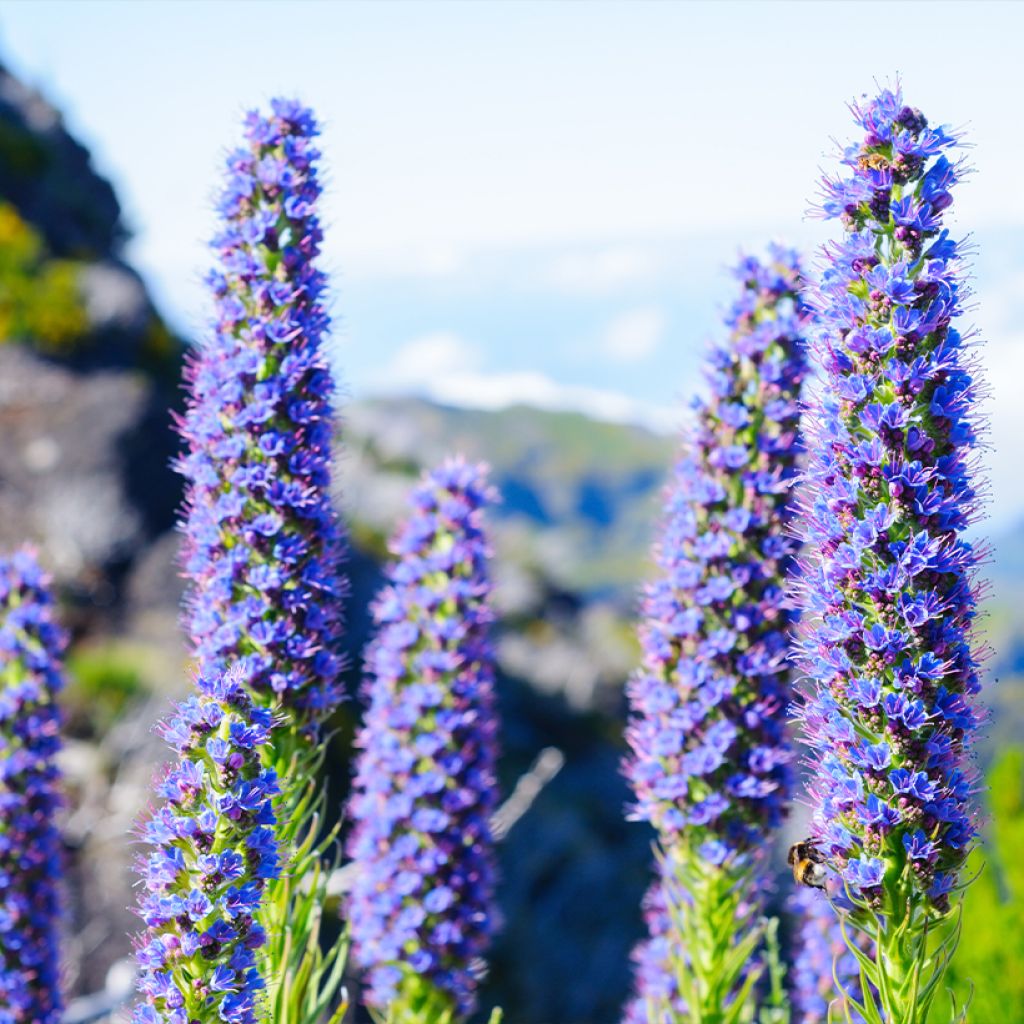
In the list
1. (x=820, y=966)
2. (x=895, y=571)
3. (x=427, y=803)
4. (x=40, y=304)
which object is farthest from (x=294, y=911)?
(x=40, y=304)

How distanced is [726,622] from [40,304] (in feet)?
55.1

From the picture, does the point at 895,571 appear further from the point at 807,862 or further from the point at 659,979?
the point at 659,979

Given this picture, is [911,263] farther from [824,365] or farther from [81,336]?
[81,336]

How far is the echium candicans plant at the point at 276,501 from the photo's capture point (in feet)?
16.6

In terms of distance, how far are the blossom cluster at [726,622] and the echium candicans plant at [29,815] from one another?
115 inches

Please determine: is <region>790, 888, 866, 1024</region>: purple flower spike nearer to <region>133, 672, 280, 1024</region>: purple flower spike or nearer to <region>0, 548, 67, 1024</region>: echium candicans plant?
<region>133, 672, 280, 1024</region>: purple flower spike

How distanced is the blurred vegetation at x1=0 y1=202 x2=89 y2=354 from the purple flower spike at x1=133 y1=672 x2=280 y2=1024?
17.1 m

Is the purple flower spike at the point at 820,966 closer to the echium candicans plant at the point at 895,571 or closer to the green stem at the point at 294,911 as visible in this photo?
the echium candicans plant at the point at 895,571

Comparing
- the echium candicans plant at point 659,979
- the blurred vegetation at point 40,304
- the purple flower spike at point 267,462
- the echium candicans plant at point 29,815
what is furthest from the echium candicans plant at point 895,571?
the blurred vegetation at point 40,304

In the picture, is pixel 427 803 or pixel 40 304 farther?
pixel 40 304

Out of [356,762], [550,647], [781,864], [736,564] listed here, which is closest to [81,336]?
[550,647]

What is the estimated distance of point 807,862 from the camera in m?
4.48

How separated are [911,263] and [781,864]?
48.5 feet

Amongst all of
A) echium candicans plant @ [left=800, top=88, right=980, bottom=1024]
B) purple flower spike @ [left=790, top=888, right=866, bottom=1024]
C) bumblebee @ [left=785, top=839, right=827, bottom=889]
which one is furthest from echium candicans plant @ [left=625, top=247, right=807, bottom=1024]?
echium candicans plant @ [left=800, top=88, right=980, bottom=1024]
